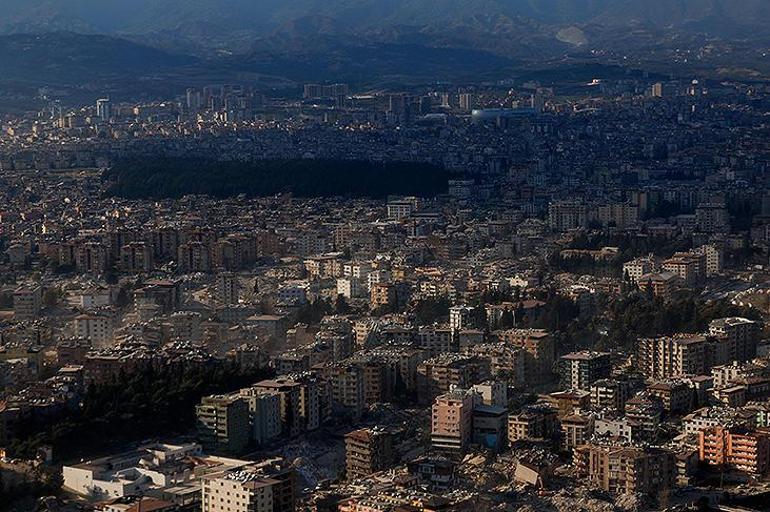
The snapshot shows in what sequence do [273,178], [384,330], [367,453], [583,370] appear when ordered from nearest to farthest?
1. [367,453]
2. [583,370]
3. [384,330]
4. [273,178]

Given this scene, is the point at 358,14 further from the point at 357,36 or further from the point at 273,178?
the point at 273,178

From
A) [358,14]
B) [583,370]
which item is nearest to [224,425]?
[583,370]

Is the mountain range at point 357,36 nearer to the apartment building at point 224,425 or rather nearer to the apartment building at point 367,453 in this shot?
the apartment building at point 224,425

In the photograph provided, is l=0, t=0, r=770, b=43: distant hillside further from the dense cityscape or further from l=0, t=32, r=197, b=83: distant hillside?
the dense cityscape

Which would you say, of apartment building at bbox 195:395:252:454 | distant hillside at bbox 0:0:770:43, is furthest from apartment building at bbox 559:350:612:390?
distant hillside at bbox 0:0:770:43

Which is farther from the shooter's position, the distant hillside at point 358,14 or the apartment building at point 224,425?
the distant hillside at point 358,14

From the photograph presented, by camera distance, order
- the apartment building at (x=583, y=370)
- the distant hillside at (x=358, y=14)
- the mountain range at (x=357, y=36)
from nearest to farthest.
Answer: the apartment building at (x=583, y=370)
the mountain range at (x=357, y=36)
the distant hillside at (x=358, y=14)

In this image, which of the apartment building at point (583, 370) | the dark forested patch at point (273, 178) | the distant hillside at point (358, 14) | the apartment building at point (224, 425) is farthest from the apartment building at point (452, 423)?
the distant hillside at point (358, 14)

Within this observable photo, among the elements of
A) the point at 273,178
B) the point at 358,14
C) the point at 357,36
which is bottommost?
the point at 273,178

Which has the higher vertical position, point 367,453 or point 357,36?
point 367,453
